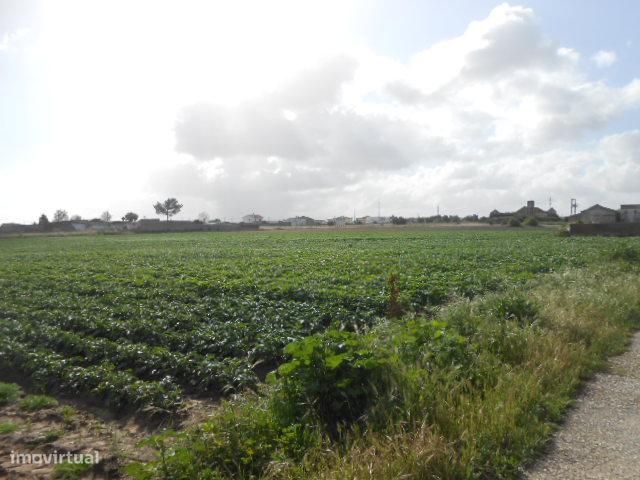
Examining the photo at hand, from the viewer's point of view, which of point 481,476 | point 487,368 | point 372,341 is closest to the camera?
point 481,476

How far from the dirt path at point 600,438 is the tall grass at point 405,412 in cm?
16

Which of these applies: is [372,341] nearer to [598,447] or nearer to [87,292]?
[598,447]

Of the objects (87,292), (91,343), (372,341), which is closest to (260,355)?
(372,341)

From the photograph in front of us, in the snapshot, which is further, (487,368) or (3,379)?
(3,379)

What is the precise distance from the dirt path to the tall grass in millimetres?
160

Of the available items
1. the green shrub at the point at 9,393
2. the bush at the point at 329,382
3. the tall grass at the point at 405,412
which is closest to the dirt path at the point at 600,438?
the tall grass at the point at 405,412

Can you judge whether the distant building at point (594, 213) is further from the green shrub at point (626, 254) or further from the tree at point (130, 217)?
the tree at point (130, 217)

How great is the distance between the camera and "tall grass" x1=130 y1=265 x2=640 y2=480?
4.17 meters

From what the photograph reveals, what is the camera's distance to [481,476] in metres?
4.09

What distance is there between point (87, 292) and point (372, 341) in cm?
1313

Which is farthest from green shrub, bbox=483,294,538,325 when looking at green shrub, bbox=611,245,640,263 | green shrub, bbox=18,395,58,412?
green shrub, bbox=611,245,640,263

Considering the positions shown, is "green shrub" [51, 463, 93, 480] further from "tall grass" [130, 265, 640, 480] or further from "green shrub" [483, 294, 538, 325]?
"green shrub" [483, 294, 538, 325]

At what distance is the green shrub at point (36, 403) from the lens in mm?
7176

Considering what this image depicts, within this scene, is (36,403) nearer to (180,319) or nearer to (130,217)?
(180,319)
